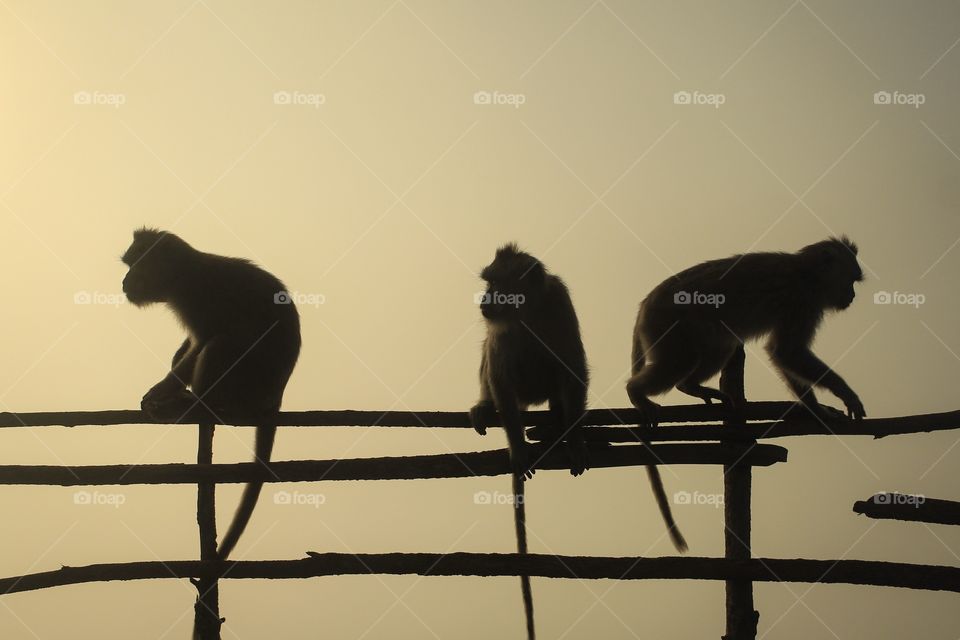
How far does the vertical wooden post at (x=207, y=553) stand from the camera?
5660 millimetres

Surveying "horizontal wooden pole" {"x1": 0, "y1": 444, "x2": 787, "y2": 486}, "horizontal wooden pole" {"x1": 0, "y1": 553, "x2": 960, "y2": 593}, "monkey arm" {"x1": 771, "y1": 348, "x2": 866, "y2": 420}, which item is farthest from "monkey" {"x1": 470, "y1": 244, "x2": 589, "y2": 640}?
"monkey arm" {"x1": 771, "y1": 348, "x2": 866, "y2": 420}

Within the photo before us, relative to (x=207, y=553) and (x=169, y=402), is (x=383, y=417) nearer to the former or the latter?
(x=207, y=553)

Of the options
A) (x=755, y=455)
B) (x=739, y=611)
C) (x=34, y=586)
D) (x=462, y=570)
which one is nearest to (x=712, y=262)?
(x=755, y=455)

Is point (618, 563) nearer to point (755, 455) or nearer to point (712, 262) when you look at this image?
point (755, 455)

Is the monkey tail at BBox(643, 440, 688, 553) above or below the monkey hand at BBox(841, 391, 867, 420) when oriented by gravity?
below

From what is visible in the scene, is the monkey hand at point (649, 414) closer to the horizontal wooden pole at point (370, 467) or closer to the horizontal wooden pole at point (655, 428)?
the horizontal wooden pole at point (655, 428)

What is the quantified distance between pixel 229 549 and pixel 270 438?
72cm

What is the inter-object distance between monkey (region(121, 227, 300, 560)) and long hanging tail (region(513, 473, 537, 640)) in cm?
154

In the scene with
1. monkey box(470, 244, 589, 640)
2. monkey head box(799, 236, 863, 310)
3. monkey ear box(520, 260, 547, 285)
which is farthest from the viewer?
monkey head box(799, 236, 863, 310)

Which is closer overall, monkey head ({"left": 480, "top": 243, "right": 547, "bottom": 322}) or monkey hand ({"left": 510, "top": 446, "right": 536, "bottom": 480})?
monkey hand ({"left": 510, "top": 446, "right": 536, "bottom": 480})

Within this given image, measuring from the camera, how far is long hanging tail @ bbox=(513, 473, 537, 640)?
5.79m

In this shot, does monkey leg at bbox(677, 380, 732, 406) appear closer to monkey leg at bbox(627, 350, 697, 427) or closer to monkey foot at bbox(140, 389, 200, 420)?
monkey leg at bbox(627, 350, 697, 427)

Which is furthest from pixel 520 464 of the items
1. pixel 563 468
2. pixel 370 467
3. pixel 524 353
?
pixel 524 353

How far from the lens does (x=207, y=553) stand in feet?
19.3
